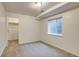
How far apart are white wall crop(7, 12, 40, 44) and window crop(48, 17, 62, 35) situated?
4.16 feet

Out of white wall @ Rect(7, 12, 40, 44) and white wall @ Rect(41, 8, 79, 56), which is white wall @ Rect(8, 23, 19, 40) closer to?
white wall @ Rect(7, 12, 40, 44)

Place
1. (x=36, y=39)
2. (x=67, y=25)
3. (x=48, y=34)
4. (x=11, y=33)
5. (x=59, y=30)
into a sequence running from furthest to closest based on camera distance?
(x=11, y=33) → (x=36, y=39) → (x=48, y=34) → (x=59, y=30) → (x=67, y=25)

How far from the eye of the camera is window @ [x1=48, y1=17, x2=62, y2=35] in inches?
174

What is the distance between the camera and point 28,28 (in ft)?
18.7

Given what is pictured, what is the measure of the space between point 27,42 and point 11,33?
246 centimetres

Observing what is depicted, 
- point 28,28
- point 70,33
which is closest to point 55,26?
point 70,33

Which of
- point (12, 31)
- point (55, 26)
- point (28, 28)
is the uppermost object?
point (55, 26)

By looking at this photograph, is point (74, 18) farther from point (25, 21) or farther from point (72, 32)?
point (25, 21)

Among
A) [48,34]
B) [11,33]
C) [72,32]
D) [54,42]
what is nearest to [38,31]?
[48,34]

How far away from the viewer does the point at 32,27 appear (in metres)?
5.97

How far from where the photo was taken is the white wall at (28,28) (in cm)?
529

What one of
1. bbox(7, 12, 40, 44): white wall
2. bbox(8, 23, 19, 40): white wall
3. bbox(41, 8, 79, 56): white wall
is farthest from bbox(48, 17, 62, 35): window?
bbox(8, 23, 19, 40): white wall

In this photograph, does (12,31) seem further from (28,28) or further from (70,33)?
(70,33)

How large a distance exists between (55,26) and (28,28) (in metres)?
1.98
